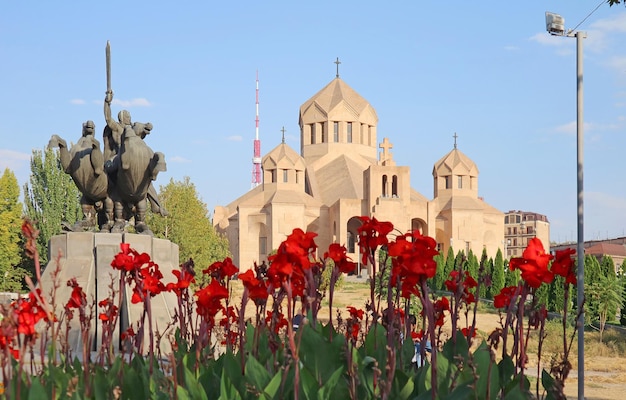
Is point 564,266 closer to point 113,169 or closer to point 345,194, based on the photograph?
point 113,169

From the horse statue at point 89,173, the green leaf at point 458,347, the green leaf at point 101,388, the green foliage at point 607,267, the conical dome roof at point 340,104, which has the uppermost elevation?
the conical dome roof at point 340,104

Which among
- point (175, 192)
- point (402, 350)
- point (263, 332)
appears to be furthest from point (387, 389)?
point (175, 192)

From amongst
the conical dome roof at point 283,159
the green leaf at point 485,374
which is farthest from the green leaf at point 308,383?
the conical dome roof at point 283,159

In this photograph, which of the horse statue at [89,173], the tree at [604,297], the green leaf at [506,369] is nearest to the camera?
the green leaf at [506,369]

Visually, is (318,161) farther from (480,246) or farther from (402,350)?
(402,350)

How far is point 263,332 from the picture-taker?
13.0ft

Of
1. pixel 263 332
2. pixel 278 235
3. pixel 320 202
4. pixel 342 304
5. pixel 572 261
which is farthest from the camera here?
pixel 320 202

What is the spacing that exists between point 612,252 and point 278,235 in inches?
1352

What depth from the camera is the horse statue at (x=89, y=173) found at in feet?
34.4

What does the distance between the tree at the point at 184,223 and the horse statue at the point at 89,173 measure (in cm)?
1978

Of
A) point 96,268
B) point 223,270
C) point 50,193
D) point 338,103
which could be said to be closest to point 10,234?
point 50,193

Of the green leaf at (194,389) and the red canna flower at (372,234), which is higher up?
the red canna flower at (372,234)

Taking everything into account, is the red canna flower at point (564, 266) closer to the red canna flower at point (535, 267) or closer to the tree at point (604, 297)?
the red canna flower at point (535, 267)

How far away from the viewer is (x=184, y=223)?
32.0m
